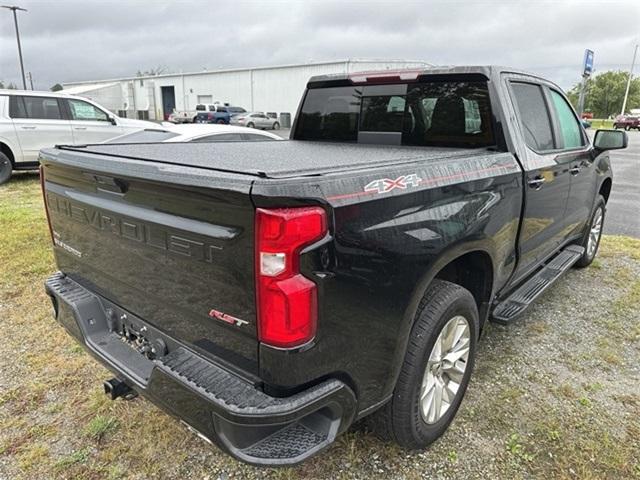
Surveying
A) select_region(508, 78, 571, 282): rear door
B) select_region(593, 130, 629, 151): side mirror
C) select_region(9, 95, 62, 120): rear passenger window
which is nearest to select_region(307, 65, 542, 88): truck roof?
select_region(508, 78, 571, 282): rear door

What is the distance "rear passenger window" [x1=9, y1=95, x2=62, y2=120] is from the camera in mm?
10086

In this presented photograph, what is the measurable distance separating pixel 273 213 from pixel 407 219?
0.64 metres

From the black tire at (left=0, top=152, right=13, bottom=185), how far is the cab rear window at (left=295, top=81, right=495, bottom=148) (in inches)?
342

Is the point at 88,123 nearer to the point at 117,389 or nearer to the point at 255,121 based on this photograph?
the point at 117,389

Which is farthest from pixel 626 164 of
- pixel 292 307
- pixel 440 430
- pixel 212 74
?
Result: pixel 212 74

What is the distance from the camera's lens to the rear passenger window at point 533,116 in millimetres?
3234

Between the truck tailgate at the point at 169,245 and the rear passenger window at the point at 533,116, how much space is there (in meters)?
2.33

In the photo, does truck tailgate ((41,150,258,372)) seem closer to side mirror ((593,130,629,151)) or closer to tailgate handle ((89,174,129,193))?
tailgate handle ((89,174,129,193))

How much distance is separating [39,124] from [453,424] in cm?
1082

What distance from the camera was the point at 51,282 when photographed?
2.72 meters

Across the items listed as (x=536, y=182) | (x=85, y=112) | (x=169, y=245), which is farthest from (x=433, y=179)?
(x=85, y=112)

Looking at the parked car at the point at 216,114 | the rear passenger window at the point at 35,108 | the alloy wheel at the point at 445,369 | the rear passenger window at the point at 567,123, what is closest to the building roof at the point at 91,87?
the parked car at the point at 216,114

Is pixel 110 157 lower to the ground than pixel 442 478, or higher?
higher

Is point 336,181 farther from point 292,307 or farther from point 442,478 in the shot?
point 442,478
